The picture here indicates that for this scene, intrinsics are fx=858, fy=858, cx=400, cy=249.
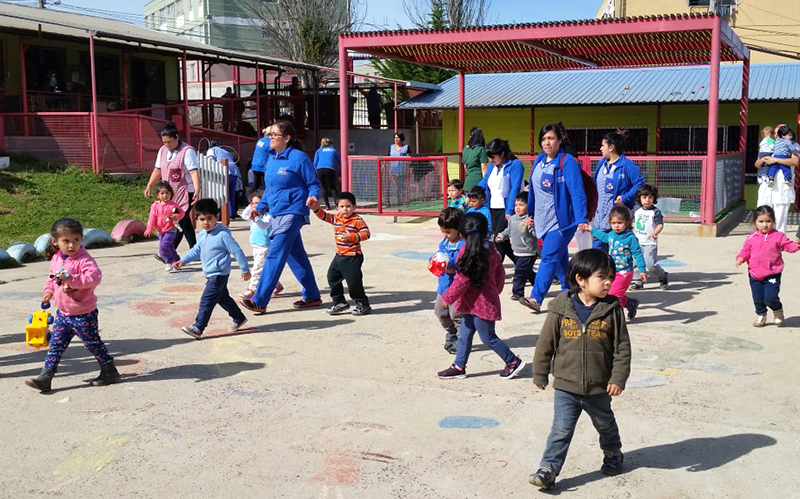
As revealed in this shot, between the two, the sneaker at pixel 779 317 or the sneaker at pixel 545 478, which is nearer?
the sneaker at pixel 545 478

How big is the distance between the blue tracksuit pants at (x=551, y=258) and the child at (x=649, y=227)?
1.62 metres

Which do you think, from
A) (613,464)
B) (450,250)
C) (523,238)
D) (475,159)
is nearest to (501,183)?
(523,238)

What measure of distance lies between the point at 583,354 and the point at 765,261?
3.99 metres

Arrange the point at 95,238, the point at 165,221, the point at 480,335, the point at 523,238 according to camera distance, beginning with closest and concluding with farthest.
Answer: the point at 480,335 → the point at 523,238 → the point at 165,221 → the point at 95,238

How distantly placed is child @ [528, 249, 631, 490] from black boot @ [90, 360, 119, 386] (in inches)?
126

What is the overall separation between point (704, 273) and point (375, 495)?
7350 millimetres

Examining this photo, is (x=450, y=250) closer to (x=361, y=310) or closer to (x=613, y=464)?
(x=361, y=310)

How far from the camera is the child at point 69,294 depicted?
5.71 metres

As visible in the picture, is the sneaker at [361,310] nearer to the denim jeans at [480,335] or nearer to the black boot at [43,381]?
the denim jeans at [480,335]

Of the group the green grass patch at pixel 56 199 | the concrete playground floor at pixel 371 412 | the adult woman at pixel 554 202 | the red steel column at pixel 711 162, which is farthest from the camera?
the green grass patch at pixel 56 199

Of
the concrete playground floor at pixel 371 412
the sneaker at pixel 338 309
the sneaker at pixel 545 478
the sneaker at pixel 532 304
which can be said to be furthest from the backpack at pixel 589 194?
the sneaker at pixel 545 478

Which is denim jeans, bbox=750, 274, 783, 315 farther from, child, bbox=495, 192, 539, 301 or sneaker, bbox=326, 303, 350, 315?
sneaker, bbox=326, 303, 350, 315

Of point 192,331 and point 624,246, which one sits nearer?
point 192,331

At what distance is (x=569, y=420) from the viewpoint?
167 inches
